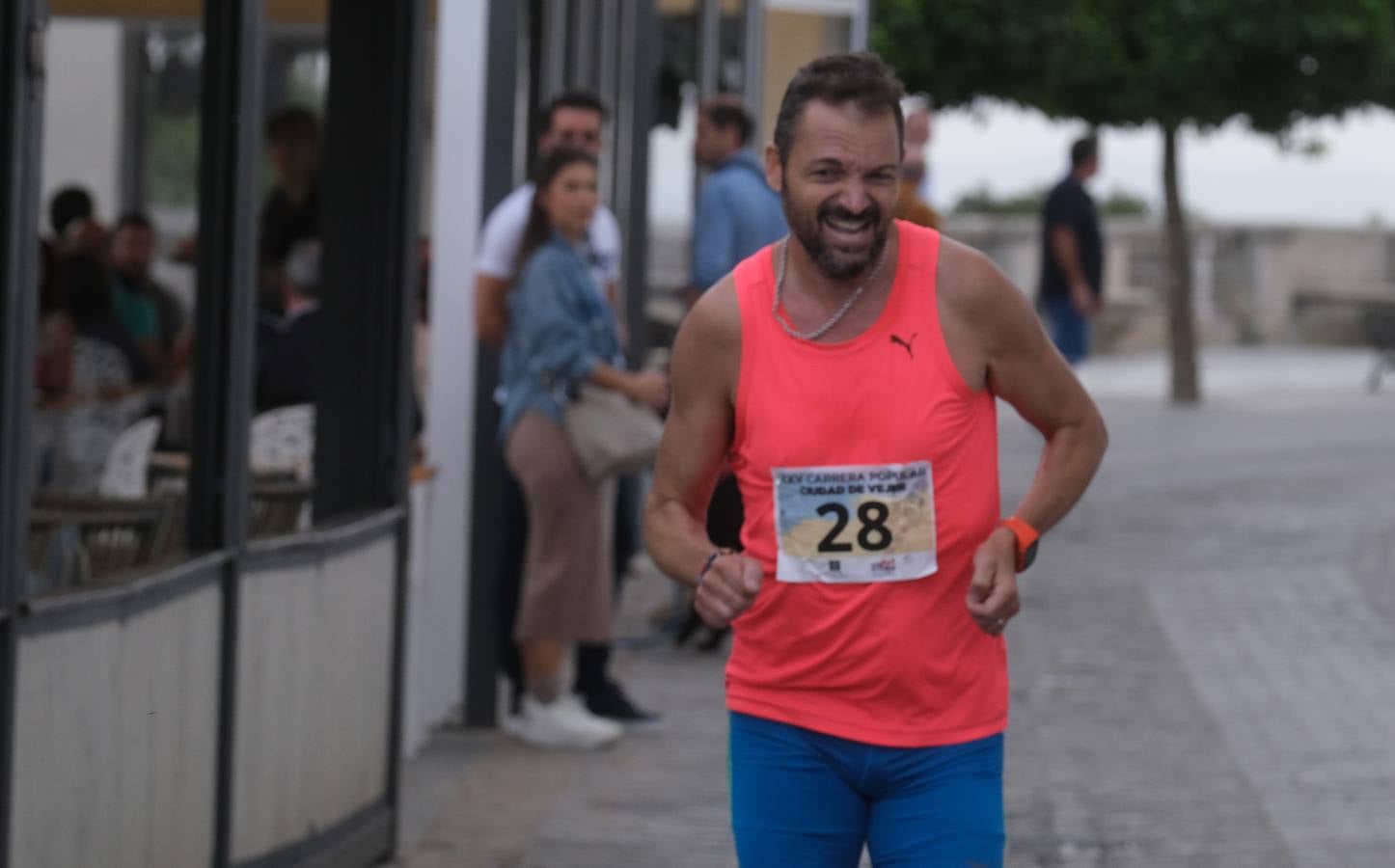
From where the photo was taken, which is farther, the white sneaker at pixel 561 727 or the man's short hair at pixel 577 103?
the man's short hair at pixel 577 103

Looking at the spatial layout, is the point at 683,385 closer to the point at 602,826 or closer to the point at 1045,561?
the point at 602,826

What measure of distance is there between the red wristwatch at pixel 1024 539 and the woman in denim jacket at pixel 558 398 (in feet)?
12.8

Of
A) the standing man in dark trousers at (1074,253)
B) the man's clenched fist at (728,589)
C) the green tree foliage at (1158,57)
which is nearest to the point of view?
the man's clenched fist at (728,589)

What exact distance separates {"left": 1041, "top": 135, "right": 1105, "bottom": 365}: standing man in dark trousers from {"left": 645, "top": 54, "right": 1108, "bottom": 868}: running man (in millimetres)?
12851

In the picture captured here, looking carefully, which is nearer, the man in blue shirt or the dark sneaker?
the dark sneaker

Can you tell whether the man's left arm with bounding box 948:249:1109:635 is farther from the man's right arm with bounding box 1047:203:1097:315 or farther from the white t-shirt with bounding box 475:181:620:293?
the man's right arm with bounding box 1047:203:1097:315

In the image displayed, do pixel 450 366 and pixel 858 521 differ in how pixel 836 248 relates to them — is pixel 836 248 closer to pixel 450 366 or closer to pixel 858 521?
pixel 858 521

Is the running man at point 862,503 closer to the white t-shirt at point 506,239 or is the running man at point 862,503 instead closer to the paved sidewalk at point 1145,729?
the paved sidewalk at point 1145,729

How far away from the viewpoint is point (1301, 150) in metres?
22.3

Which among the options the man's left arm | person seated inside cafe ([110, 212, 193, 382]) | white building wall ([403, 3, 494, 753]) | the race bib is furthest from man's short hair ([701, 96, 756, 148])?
the race bib

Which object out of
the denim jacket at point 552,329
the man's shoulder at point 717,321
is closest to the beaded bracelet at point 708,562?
the man's shoulder at point 717,321

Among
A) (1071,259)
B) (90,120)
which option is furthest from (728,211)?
(90,120)

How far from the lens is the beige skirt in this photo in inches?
301

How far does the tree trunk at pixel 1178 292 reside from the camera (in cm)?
2267
